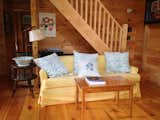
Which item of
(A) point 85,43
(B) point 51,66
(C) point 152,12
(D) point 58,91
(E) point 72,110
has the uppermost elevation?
(C) point 152,12

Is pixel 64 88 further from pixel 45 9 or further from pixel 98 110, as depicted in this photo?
pixel 45 9

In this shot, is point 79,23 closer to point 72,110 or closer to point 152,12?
point 72,110

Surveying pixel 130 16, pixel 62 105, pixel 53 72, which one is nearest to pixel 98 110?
pixel 62 105

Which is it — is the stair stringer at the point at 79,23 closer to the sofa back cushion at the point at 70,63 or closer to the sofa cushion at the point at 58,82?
the sofa back cushion at the point at 70,63

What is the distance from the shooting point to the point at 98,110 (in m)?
2.94

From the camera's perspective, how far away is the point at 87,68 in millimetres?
3354

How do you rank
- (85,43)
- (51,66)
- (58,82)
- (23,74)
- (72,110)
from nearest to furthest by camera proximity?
(72,110) → (58,82) → (51,66) → (23,74) → (85,43)

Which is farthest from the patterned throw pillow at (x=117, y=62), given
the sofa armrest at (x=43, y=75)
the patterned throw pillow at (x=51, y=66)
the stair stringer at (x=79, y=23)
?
the sofa armrest at (x=43, y=75)

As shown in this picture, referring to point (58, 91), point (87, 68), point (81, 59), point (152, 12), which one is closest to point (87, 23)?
point (81, 59)

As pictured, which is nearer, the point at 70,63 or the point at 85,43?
the point at 70,63

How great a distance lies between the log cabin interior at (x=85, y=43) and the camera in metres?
2.89

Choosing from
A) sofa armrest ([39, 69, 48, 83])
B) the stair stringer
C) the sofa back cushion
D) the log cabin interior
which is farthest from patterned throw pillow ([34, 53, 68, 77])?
the stair stringer

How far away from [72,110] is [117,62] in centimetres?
151

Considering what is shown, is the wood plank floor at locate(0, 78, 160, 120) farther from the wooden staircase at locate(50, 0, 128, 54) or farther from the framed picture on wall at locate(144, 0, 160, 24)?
the framed picture on wall at locate(144, 0, 160, 24)
